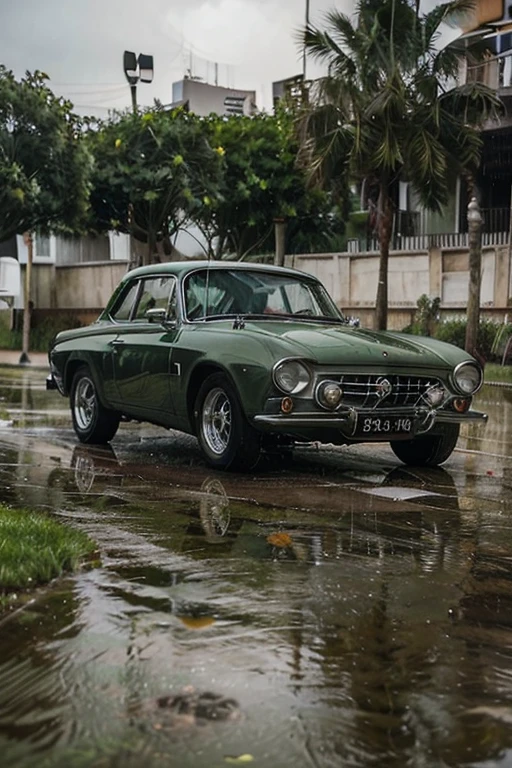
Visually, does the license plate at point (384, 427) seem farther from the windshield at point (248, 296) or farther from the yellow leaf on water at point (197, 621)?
the yellow leaf on water at point (197, 621)

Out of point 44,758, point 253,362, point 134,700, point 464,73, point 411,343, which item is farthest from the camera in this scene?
point 464,73

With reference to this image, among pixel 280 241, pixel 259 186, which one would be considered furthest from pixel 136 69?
pixel 280 241

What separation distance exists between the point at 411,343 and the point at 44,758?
5.92m

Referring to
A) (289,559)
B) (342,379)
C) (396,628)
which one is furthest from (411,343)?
(396,628)

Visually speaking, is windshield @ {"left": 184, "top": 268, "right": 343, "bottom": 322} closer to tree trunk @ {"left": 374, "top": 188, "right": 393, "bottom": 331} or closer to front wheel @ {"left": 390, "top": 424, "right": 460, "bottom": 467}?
front wheel @ {"left": 390, "top": 424, "right": 460, "bottom": 467}

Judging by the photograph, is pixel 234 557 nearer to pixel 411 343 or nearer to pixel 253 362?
pixel 253 362

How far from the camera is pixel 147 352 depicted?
8.82 meters

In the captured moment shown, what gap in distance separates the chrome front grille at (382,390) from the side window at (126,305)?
9.33 ft

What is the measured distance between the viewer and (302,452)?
946cm

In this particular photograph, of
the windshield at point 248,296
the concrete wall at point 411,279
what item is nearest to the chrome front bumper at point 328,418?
the windshield at point 248,296

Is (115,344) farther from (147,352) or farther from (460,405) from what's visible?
(460,405)

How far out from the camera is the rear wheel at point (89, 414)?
9.84 meters

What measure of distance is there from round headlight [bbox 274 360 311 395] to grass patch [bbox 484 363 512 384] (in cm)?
1531

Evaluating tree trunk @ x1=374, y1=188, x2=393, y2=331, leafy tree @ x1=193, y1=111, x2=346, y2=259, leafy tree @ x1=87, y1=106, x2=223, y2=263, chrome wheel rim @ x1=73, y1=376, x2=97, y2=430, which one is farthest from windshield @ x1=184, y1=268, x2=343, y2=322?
leafy tree @ x1=193, y1=111, x2=346, y2=259
